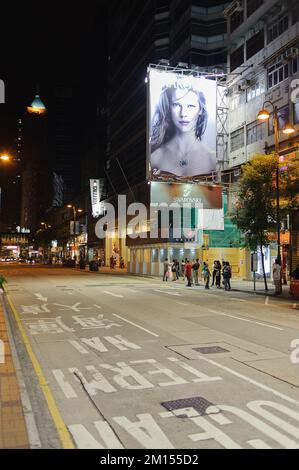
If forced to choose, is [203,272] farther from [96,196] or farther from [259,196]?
[96,196]

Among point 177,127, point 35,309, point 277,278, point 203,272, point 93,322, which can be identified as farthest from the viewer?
point 177,127

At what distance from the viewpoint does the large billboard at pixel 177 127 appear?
1241 inches

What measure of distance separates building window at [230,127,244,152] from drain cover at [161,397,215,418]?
31963mm

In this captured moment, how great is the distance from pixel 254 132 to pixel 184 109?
20.0ft

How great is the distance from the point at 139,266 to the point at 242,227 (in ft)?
74.7

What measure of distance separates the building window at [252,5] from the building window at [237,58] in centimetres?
272

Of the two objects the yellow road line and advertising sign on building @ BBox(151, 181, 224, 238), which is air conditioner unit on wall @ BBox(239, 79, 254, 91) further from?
the yellow road line

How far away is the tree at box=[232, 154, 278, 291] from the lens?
82.3ft

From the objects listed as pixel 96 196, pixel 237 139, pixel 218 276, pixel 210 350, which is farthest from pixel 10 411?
pixel 96 196

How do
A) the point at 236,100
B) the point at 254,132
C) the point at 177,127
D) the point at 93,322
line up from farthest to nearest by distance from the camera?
the point at 236,100
the point at 254,132
the point at 177,127
the point at 93,322

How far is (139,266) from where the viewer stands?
1871 inches

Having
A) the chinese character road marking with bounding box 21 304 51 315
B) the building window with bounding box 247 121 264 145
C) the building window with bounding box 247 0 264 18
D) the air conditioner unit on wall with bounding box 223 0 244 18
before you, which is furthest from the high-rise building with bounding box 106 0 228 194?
the chinese character road marking with bounding box 21 304 51 315

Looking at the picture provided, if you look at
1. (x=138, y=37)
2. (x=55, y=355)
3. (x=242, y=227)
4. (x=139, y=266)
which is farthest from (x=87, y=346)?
(x=138, y=37)

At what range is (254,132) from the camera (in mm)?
34688
